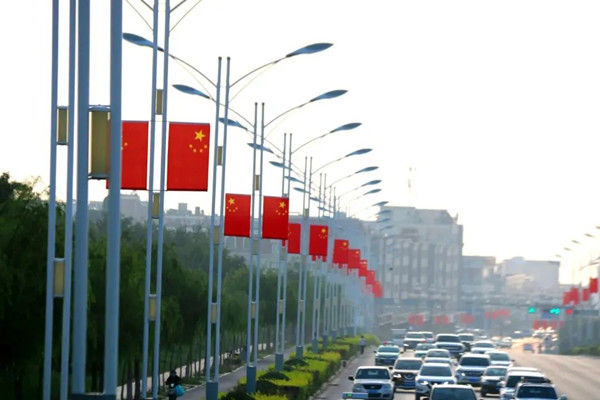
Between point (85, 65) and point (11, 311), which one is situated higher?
point (85, 65)

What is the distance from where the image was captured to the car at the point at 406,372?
218 ft

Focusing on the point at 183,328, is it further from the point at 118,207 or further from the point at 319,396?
the point at 118,207

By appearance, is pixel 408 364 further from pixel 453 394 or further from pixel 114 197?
pixel 114 197

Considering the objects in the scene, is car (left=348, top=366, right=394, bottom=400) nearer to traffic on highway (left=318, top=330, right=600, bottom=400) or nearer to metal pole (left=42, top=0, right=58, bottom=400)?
traffic on highway (left=318, top=330, right=600, bottom=400)

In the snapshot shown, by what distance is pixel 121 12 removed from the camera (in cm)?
2508

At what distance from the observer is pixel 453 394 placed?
43844 millimetres

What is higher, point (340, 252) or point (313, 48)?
point (313, 48)

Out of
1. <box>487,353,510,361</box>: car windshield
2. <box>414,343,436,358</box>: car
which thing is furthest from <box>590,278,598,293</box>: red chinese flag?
<box>487,353,510,361</box>: car windshield

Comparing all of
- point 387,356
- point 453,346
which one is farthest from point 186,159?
point 453,346

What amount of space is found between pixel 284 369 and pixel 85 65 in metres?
41.0

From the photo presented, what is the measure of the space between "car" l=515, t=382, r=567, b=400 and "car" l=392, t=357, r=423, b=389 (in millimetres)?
18374

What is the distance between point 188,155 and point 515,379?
78.5ft

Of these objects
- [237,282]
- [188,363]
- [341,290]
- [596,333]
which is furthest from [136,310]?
[596,333]

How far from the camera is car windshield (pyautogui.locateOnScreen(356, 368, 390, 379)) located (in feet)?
186
